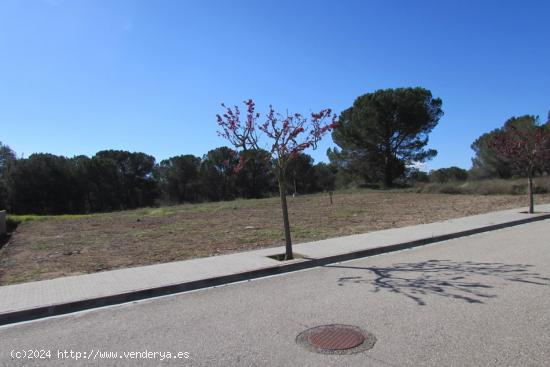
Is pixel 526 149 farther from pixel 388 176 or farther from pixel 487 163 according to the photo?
pixel 487 163

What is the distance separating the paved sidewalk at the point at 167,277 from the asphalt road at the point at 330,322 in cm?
31

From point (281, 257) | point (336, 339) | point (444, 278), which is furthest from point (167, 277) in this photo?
point (444, 278)

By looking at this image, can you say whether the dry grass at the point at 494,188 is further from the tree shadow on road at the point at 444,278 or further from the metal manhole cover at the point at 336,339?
the metal manhole cover at the point at 336,339

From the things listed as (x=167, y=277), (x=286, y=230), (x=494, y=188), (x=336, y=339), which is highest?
(x=494, y=188)

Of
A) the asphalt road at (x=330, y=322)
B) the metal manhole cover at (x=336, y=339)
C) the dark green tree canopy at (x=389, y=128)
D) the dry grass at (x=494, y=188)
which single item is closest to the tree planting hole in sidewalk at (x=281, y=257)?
the asphalt road at (x=330, y=322)

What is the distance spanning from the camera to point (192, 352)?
14.7 ft

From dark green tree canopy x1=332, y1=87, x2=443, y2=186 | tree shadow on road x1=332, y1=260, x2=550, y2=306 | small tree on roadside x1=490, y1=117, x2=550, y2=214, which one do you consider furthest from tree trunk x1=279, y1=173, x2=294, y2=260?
dark green tree canopy x1=332, y1=87, x2=443, y2=186

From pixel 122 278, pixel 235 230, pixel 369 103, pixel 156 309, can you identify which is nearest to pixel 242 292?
pixel 156 309

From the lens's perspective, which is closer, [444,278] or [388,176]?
[444,278]

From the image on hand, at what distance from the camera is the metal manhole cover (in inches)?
172

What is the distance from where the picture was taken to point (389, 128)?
45.6m

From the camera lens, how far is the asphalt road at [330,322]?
4.23 metres

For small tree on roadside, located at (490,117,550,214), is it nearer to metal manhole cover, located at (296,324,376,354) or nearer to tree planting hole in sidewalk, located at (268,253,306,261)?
tree planting hole in sidewalk, located at (268,253,306,261)

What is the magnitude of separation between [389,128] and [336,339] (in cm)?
4276
